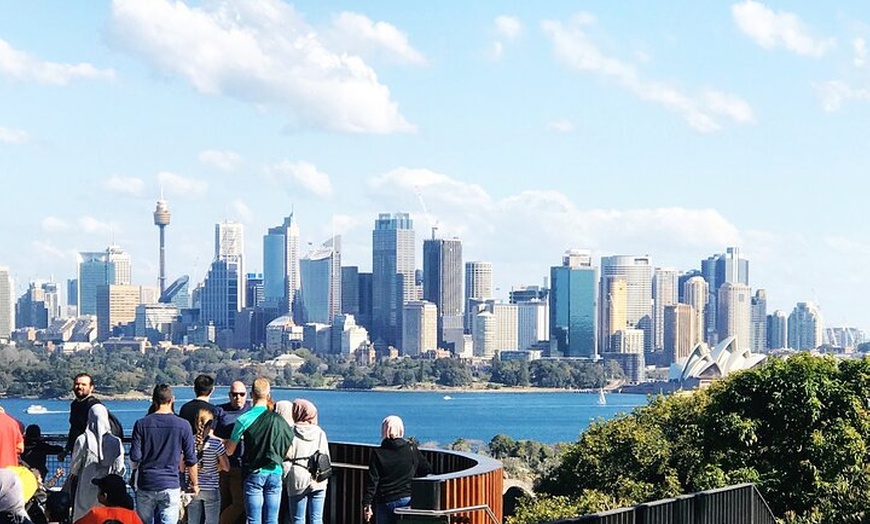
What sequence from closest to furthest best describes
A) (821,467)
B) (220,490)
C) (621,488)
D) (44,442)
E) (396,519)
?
1. (396,519)
2. (220,490)
3. (44,442)
4. (821,467)
5. (621,488)

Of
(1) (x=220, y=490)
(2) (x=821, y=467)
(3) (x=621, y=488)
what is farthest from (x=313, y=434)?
(3) (x=621, y=488)

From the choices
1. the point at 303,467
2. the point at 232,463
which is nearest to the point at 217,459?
the point at 232,463

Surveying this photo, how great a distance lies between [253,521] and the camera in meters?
8.55

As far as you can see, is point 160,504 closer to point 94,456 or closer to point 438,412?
point 94,456

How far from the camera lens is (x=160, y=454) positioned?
8.15 m

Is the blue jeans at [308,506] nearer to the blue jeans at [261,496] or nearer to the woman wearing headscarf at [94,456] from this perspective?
the blue jeans at [261,496]

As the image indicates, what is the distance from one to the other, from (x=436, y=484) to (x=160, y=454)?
Result: 5.47 feet

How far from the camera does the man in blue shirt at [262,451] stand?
835 centimetres

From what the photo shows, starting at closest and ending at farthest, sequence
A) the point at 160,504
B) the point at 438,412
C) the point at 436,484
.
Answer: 1. the point at 436,484
2. the point at 160,504
3. the point at 438,412

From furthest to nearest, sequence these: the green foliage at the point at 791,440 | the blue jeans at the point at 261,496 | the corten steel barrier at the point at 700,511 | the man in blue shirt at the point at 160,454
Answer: the green foliage at the point at 791,440 → the blue jeans at the point at 261,496 → the man in blue shirt at the point at 160,454 → the corten steel barrier at the point at 700,511

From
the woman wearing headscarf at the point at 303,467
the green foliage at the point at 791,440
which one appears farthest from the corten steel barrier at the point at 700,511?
the green foliage at the point at 791,440

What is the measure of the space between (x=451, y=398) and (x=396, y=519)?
176m

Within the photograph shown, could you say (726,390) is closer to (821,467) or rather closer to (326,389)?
(821,467)

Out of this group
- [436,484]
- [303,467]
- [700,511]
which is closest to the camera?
[436,484]
